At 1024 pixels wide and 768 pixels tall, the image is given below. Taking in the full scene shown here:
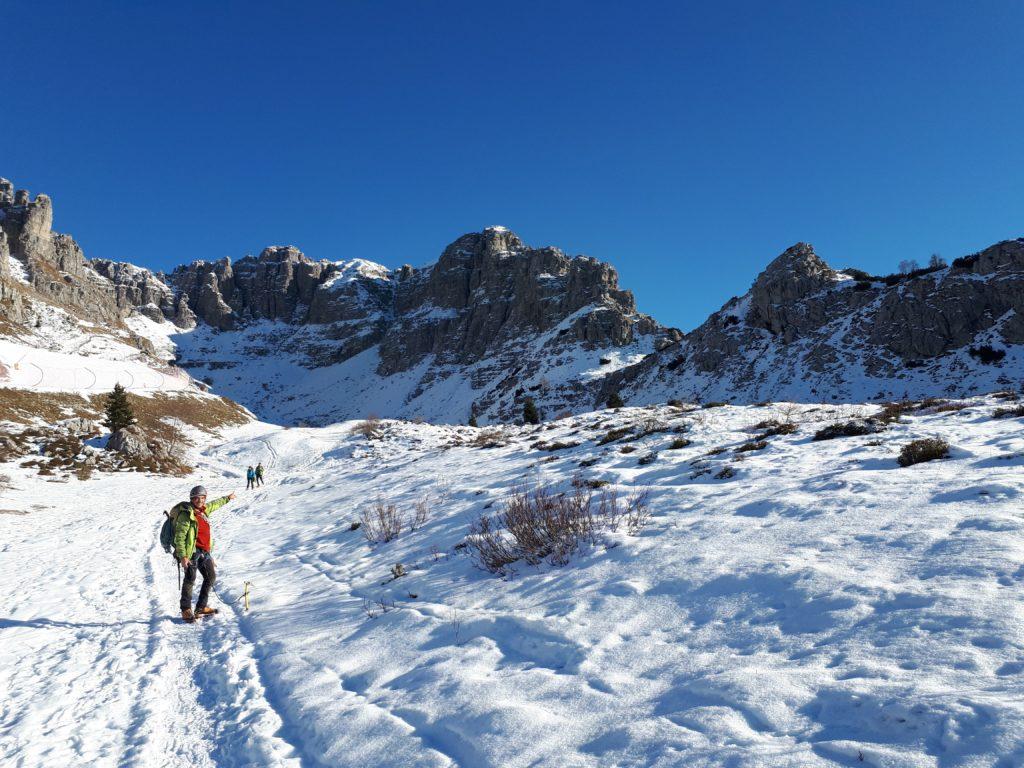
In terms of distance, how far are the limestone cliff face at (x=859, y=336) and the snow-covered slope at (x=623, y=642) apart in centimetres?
2984

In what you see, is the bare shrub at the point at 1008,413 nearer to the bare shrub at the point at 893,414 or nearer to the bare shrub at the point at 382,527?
the bare shrub at the point at 893,414

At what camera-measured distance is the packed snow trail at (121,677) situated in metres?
4.03

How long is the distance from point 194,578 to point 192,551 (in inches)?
17.1

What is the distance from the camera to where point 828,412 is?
1602 cm

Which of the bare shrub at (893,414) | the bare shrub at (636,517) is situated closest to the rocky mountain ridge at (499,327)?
the bare shrub at (893,414)

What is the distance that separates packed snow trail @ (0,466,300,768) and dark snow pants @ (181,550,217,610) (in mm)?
335

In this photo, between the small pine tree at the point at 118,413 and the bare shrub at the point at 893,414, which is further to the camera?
the small pine tree at the point at 118,413

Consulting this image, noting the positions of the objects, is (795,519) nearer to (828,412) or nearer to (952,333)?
(828,412)

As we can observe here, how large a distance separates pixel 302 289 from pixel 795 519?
188m

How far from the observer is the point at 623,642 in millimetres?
4426

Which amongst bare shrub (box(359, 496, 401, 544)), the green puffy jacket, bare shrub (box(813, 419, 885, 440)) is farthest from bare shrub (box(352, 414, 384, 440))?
bare shrub (box(813, 419, 885, 440))

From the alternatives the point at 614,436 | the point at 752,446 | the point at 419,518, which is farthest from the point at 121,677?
the point at 614,436

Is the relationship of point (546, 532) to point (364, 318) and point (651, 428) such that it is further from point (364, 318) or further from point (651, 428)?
point (364, 318)

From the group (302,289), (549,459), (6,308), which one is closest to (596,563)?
(549,459)
